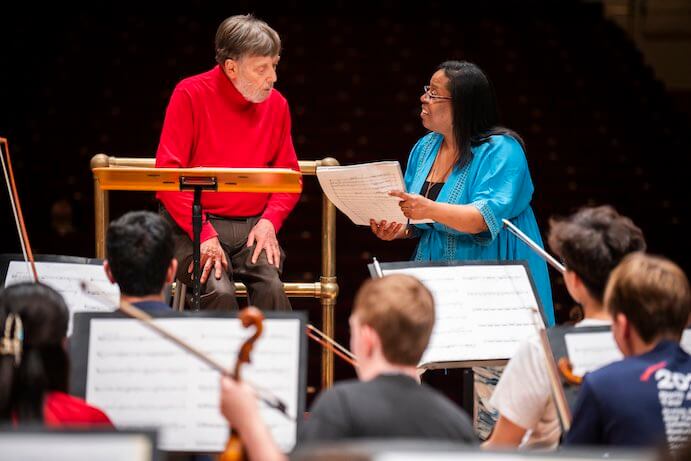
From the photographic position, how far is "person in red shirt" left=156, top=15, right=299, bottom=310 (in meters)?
3.16

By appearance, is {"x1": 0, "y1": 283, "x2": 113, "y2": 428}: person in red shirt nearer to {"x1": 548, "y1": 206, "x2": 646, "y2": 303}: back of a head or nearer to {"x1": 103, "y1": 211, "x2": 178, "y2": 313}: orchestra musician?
{"x1": 103, "y1": 211, "x2": 178, "y2": 313}: orchestra musician

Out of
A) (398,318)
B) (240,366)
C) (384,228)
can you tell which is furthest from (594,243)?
(384,228)

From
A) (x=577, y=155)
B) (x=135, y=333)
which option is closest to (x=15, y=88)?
(x=577, y=155)

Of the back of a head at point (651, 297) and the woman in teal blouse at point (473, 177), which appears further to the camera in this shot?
the woman in teal blouse at point (473, 177)

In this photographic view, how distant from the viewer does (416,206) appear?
10.1 ft

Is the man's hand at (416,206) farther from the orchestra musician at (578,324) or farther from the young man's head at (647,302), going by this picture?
the young man's head at (647,302)

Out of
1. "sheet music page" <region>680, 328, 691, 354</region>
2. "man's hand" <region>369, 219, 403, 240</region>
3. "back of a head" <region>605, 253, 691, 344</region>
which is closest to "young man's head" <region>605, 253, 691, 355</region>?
"back of a head" <region>605, 253, 691, 344</region>

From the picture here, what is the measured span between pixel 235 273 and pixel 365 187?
0.57 m

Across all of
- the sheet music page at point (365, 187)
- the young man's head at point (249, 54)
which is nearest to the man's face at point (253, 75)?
the young man's head at point (249, 54)

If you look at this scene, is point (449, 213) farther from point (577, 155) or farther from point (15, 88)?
point (15, 88)

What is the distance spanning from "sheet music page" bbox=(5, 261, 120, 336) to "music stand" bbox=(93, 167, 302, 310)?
252mm

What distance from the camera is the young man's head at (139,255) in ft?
7.29

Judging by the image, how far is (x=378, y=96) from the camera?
767 centimetres

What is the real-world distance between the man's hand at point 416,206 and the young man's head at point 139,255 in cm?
100
